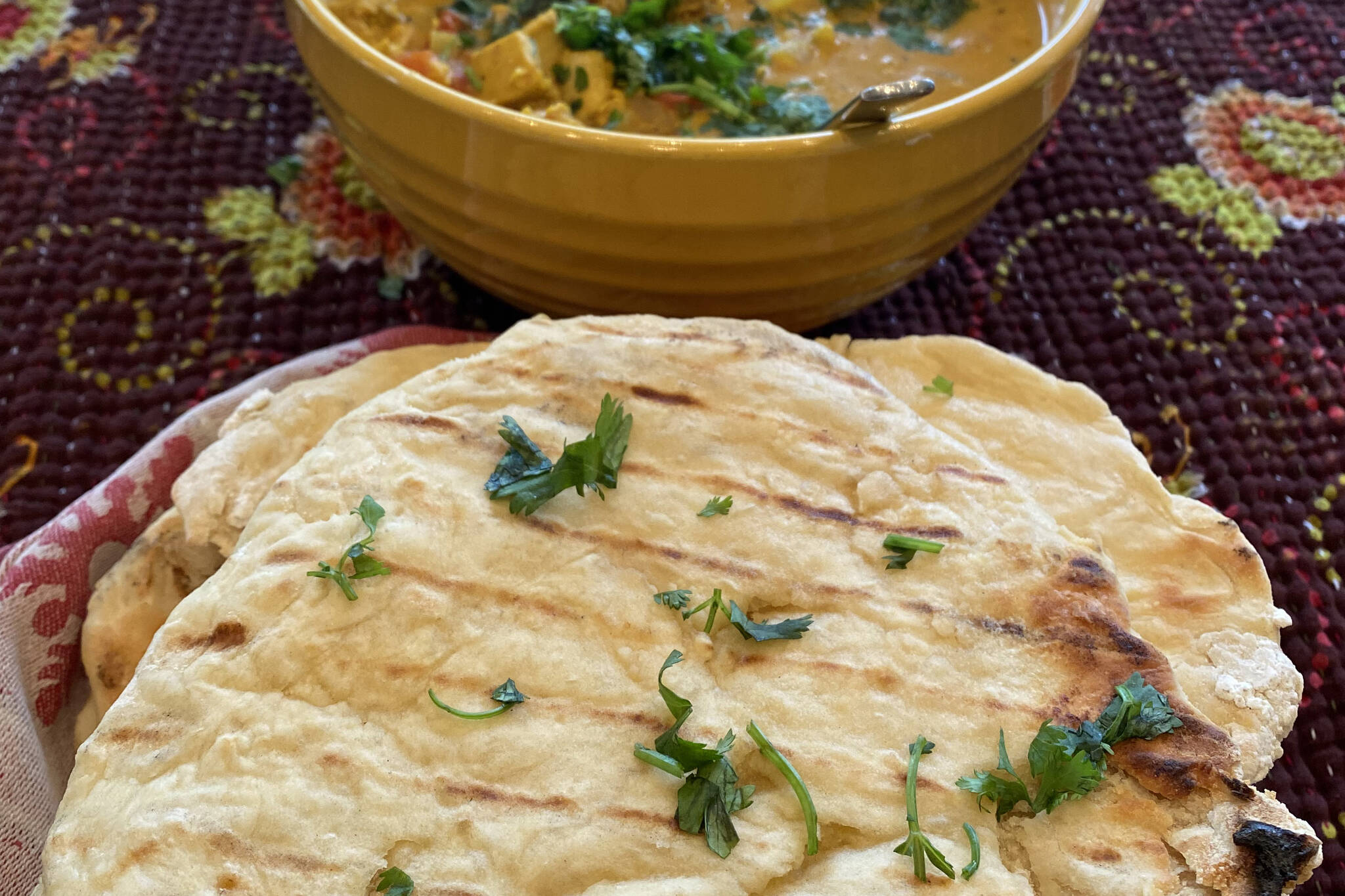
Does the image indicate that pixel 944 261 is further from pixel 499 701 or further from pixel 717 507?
pixel 499 701

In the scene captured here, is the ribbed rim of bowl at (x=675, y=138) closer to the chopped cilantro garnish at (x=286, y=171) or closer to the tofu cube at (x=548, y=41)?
the tofu cube at (x=548, y=41)

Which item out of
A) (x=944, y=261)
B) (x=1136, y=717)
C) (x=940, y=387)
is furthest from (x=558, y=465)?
(x=944, y=261)

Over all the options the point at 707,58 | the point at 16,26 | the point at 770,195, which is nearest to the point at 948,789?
the point at 770,195

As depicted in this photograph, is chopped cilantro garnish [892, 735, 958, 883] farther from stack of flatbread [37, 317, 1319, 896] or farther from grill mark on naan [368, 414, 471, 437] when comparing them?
grill mark on naan [368, 414, 471, 437]

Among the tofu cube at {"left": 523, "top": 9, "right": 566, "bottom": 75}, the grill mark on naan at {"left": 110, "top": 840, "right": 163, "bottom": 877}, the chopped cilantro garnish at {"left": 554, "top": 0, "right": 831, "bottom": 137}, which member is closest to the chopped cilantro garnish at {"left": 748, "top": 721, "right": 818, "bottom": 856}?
the grill mark on naan at {"left": 110, "top": 840, "right": 163, "bottom": 877}

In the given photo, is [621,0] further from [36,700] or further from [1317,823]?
[1317,823]

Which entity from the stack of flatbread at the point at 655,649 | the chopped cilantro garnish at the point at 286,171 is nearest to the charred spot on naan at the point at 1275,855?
the stack of flatbread at the point at 655,649
